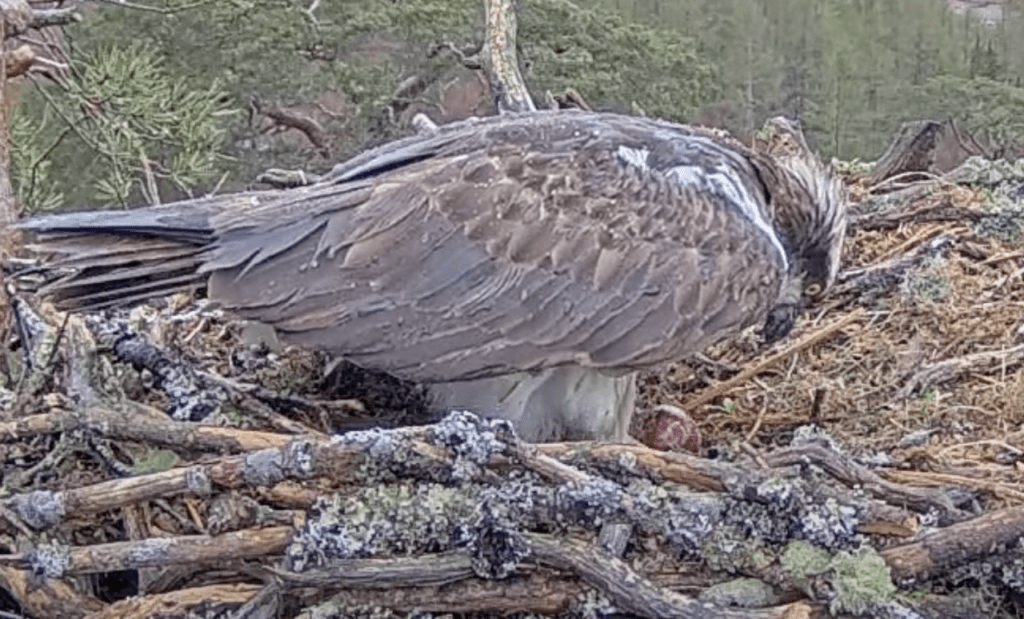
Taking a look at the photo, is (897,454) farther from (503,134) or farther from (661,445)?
(503,134)

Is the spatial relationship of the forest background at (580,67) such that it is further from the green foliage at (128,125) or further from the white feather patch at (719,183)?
the white feather patch at (719,183)

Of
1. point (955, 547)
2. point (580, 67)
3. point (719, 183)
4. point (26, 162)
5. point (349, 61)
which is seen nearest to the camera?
point (955, 547)

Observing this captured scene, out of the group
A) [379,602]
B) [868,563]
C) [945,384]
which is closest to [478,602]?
[379,602]

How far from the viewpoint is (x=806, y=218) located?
3.54 m

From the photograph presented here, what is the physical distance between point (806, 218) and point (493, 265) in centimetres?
74

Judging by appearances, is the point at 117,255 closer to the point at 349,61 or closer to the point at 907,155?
the point at 907,155

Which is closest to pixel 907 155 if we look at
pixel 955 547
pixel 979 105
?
pixel 955 547

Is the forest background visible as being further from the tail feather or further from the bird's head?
the tail feather

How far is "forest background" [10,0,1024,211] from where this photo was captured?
9391 millimetres

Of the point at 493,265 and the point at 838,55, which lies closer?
the point at 493,265

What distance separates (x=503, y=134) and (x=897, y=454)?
957 millimetres

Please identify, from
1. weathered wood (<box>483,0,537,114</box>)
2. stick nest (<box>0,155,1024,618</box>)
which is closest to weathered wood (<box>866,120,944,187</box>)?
weathered wood (<box>483,0,537,114</box>)

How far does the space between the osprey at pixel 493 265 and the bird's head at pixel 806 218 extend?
194 mm

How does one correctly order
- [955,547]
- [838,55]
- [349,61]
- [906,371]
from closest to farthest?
[955,547]
[906,371]
[349,61]
[838,55]
